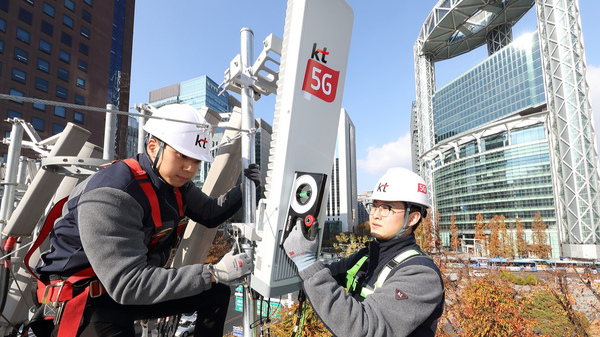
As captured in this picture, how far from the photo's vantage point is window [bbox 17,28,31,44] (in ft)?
108

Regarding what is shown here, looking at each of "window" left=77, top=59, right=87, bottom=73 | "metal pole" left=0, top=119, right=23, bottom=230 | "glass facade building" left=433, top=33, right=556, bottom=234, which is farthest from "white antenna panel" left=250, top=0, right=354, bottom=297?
"glass facade building" left=433, top=33, right=556, bottom=234

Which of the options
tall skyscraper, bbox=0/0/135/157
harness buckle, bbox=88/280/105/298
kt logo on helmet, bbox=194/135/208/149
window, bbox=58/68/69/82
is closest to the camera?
harness buckle, bbox=88/280/105/298

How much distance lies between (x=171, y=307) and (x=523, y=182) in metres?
61.8

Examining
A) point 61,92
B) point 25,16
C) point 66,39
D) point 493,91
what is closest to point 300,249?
point 61,92

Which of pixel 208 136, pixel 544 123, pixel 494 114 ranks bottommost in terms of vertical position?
pixel 208 136

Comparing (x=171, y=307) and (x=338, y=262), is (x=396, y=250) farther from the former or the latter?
(x=171, y=307)

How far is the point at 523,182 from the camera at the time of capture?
50.9 m

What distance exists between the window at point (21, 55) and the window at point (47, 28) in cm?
394

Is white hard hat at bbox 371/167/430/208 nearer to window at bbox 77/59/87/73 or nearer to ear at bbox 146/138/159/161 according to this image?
ear at bbox 146/138/159/161

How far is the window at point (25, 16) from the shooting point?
109 feet

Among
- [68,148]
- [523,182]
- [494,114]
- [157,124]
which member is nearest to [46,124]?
[68,148]

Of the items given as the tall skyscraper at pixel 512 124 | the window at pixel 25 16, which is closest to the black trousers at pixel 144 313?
the window at pixel 25 16

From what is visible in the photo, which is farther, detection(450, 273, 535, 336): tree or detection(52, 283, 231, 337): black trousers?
detection(450, 273, 535, 336): tree

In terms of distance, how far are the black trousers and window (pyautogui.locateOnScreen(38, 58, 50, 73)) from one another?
44.6 metres
